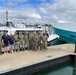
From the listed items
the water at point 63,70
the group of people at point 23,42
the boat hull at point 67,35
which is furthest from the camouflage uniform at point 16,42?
the boat hull at point 67,35

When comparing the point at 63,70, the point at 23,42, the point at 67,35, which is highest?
the point at 23,42

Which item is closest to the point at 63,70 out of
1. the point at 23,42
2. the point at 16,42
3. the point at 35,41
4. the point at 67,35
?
the point at 35,41

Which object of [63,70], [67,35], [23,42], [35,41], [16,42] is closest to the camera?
[63,70]

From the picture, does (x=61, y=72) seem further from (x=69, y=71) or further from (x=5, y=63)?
(x=5, y=63)

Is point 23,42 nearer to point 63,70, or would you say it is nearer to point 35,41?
point 35,41

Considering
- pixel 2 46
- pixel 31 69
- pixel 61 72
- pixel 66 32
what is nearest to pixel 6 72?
pixel 31 69

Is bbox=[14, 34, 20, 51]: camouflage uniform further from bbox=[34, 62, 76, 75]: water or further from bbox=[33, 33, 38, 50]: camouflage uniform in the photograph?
bbox=[34, 62, 76, 75]: water

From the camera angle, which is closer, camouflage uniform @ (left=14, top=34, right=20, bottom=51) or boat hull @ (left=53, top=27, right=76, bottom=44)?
camouflage uniform @ (left=14, top=34, right=20, bottom=51)

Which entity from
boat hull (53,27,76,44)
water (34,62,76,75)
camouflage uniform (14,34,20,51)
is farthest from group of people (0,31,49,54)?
boat hull (53,27,76,44)

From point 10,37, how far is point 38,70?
283 centimetres

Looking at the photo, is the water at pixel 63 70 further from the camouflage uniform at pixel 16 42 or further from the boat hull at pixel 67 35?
the boat hull at pixel 67 35

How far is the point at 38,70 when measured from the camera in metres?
9.73

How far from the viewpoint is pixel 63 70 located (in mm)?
11000

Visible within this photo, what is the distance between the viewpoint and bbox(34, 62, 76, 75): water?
34.2ft
